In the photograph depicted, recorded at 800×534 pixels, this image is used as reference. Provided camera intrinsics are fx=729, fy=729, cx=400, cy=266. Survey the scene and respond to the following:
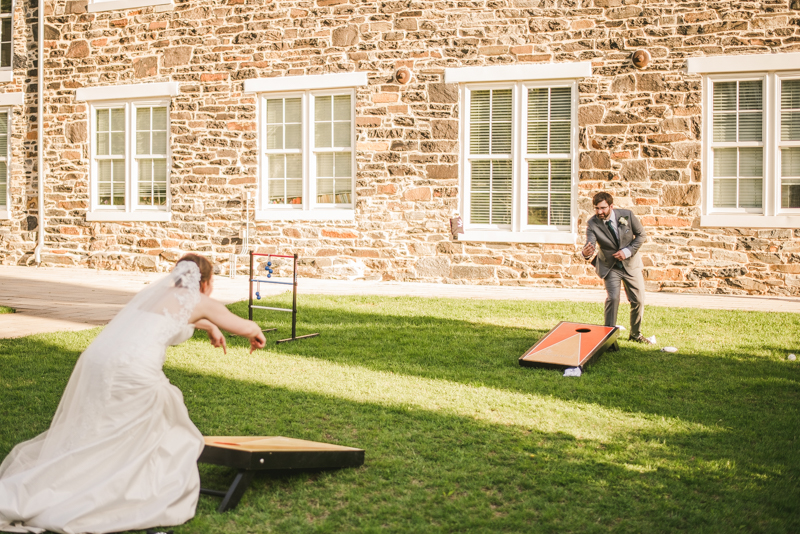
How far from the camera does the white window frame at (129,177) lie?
1402cm

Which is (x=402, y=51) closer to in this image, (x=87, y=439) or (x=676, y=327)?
(x=676, y=327)

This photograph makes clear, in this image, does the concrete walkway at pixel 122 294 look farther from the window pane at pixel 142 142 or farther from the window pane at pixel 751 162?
the window pane at pixel 142 142

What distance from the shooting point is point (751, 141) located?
37.2ft

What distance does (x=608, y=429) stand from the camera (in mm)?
4801

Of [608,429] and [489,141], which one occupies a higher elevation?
[489,141]

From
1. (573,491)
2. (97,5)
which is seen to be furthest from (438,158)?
(573,491)

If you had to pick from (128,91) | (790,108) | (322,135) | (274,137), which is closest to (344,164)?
(322,135)

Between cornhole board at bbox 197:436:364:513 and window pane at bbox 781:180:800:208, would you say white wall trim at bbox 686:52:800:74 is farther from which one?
cornhole board at bbox 197:436:364:513

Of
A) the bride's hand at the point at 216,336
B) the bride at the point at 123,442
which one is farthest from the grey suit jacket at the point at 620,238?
the bride at the point at 123,442

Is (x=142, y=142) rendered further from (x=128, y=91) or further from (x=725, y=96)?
(x=725, y=96)

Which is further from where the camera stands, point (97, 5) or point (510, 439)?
point (97, 5)

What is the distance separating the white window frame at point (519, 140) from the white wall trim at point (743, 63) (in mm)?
1633

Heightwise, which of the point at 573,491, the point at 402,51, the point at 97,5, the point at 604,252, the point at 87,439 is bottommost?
the point at 573,491

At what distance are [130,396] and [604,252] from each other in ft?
18.9
